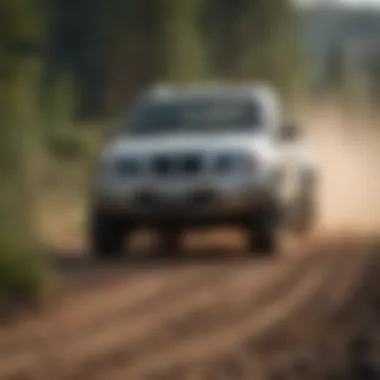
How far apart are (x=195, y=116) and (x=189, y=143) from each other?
125 centimetres

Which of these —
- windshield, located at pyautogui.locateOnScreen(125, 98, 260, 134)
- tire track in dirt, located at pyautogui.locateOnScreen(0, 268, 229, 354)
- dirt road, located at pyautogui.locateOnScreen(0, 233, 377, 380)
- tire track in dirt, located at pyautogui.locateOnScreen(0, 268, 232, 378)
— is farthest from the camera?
windshield, located at pyautogui.locateOnScreen(125, 98, 260, 134)

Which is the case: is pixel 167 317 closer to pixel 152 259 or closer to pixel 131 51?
pixel 152 259

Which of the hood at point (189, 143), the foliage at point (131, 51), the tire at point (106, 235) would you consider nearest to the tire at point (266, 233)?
the hood at point (189, 143)

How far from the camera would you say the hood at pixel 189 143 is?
15578 mm

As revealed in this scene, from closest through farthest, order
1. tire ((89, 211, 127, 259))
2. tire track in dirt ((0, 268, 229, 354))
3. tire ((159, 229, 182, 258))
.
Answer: tire track in dirt ((0, 268, 229, 354)) → tire ((89, 211, 127, 259)) → tire ((159, 229, 182, 258))

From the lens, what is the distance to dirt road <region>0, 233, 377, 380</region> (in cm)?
918

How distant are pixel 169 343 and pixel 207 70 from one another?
28212 millimetres

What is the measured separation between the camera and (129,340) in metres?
10.1

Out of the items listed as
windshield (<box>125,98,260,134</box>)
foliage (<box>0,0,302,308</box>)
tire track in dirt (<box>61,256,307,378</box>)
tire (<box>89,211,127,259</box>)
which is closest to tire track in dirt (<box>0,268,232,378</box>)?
tire track in dirt (<box>61,256,307,378</box>)

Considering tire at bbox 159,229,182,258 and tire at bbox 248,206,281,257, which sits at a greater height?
tire at bbox 248,206,281,257

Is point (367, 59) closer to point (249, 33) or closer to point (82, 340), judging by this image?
point (249, 33)

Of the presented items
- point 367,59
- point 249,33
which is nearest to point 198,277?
point 249,33

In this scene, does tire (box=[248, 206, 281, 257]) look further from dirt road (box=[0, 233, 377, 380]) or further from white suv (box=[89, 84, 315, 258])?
dirt road (box=[0, 233, 377, 380])

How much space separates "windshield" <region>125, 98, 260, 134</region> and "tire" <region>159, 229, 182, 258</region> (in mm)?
1137
